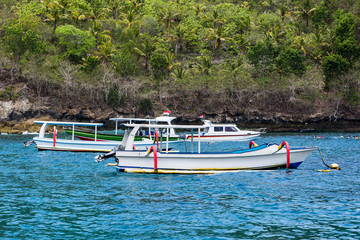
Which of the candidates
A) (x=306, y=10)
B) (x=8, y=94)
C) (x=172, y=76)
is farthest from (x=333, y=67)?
(x=8, y=94)

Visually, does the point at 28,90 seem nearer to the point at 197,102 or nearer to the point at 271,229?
the point at 197,102

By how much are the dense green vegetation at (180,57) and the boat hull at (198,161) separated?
53230 mm

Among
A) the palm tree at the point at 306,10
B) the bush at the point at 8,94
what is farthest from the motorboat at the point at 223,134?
the palm tree at the point at 306,10

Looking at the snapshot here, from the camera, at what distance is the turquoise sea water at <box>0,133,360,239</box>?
13.8m

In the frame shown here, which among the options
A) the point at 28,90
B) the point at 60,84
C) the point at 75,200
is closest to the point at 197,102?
the point at 60,84

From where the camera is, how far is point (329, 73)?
81.8 m

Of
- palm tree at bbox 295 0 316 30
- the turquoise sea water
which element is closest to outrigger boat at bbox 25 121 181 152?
the turquoise sea water

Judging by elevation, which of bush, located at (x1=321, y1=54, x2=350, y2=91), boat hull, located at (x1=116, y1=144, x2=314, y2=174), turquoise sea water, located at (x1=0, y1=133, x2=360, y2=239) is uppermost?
bush, located at (x1=321, y1=54, x2=350, y2=91)

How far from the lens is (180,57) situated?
92688mm

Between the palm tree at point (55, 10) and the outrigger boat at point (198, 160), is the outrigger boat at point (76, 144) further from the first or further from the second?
the palm tree at point (55, 10)

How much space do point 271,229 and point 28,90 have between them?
6944 cm

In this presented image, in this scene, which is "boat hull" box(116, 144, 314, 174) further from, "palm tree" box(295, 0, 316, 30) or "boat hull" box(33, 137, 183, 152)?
"palm tree" box(295, 0, 316, 30)

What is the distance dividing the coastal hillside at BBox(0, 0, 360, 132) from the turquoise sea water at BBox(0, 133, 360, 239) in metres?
51.0

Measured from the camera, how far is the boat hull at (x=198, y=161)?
24.8m
